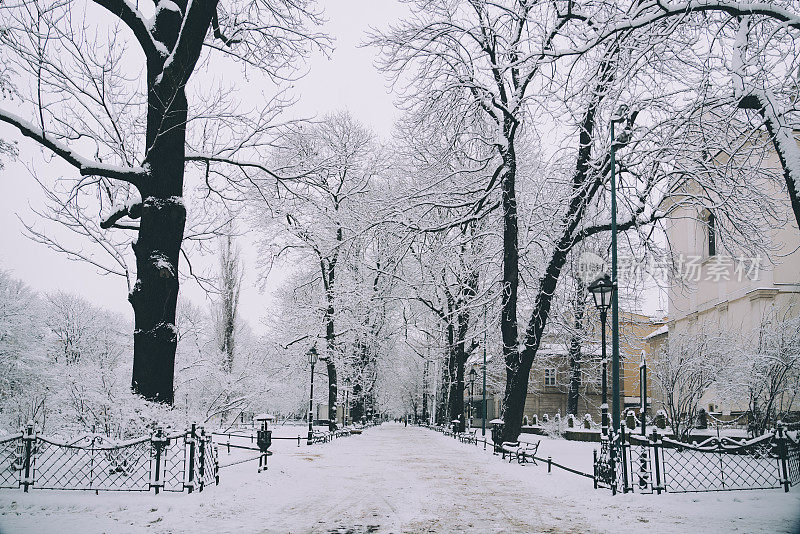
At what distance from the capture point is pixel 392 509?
345 inches

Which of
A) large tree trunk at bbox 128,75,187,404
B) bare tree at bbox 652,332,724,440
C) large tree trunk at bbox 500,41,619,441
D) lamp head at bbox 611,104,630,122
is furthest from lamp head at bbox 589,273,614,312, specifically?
bare tree at bbox 652,332,724,440

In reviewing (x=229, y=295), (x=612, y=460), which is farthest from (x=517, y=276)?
(x=229, y=295)

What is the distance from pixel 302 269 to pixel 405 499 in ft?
96.2

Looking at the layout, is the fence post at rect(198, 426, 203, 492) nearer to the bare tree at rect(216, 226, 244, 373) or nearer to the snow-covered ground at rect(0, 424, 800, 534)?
the snow-covered ground at rect(0, 424, 800, 534)

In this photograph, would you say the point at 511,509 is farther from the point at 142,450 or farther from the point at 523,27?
the point at 523,27

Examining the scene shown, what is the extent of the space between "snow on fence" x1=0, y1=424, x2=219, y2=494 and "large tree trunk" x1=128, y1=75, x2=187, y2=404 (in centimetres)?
116

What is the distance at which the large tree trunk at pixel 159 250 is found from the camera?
33.9ft

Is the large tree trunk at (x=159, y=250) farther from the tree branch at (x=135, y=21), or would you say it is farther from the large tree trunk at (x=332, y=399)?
the large tree trunk at (x=332, y=399)

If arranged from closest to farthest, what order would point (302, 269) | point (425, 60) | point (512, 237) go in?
point (425, 60)
point (512, 237)
point (302, 269)

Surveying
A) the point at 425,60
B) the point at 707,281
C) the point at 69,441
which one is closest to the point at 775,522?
the point at 69,441

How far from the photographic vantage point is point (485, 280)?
2441 cm

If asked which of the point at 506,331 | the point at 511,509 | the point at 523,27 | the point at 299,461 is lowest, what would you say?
the point at 299,461

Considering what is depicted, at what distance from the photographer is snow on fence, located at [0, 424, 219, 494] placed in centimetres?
A: 902

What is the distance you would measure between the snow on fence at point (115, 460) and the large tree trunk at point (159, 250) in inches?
45.6
